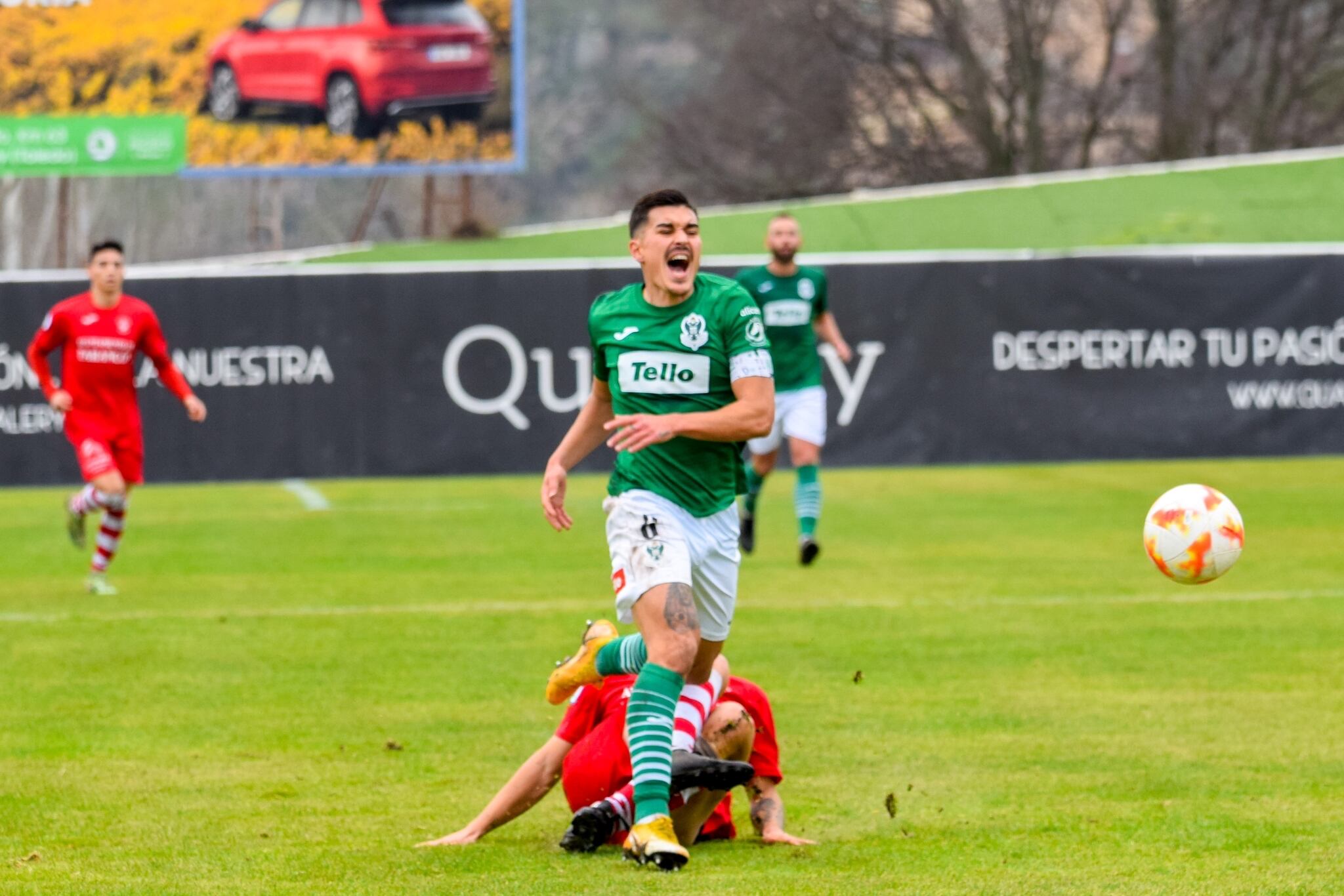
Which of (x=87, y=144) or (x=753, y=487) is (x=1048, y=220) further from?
(x=753, y=487)

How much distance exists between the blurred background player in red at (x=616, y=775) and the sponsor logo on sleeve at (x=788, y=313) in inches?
326

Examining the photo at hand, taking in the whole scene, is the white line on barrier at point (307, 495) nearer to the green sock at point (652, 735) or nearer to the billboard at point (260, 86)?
the billboard at point (260, 86)

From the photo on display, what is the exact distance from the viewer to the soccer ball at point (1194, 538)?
7.21 meters

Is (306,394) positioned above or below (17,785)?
above

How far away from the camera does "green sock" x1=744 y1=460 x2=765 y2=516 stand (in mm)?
15031

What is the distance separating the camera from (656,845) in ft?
19.7

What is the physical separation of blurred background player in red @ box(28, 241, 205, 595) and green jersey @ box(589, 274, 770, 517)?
24.6 ft

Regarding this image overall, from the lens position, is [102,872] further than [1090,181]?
No

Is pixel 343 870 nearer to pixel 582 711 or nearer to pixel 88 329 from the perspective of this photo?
pixel 582 711

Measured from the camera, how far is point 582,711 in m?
6.80

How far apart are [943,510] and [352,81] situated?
14.8 metres

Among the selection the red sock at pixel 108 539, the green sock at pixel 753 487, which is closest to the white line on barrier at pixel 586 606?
the red sock at pixel 108 539

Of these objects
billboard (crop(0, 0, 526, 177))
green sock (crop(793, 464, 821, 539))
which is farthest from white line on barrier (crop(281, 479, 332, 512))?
billboard (crop(0, 0, 526, 177))

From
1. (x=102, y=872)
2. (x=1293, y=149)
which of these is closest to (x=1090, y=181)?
(x=1293, y=149)
